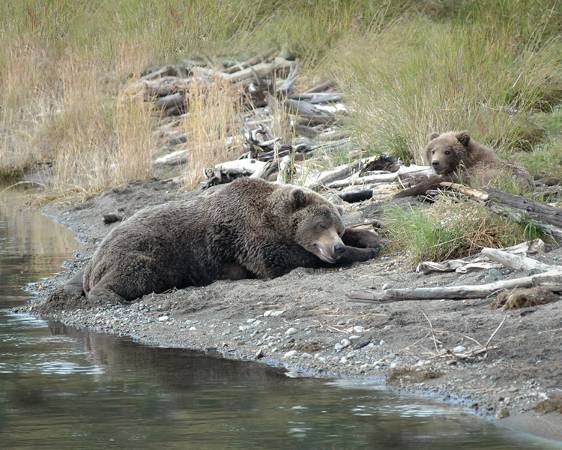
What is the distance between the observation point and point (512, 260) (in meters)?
8.43

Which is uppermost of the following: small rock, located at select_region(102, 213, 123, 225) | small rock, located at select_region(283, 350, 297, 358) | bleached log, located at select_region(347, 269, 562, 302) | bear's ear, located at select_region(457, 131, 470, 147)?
bear's ear, located at select_region(457, 131, 470, 147)

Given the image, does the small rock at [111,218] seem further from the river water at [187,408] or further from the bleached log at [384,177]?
the river water at [187,408]

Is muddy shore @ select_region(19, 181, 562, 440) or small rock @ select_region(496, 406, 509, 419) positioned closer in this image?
small rock @ select_region(496, 406, 509, 419)

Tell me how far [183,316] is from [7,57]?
49.4 feet

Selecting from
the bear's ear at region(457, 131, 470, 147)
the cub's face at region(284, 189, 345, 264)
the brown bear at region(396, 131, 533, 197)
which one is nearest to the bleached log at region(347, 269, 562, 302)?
the cub's face at region(284, 189, 345, 264)

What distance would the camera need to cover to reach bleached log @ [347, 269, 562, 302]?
788 centimetres

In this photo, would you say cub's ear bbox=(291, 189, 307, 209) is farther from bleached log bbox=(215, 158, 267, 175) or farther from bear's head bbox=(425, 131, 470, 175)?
bleached log bbox=(215, 158, 267, 175)

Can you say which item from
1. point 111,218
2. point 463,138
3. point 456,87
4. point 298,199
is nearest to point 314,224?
point 298,199

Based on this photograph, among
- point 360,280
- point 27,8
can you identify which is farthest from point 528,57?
point 27,8

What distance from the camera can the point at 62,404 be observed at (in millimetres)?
6793

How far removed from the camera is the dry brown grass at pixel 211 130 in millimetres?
16484

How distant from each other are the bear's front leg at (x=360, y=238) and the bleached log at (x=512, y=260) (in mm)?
1958

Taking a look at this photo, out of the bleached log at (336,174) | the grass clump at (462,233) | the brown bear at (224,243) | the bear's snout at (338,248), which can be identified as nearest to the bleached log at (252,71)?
the bleached log at (336,174)

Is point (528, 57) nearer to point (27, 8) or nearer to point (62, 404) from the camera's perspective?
point (62, 404)
